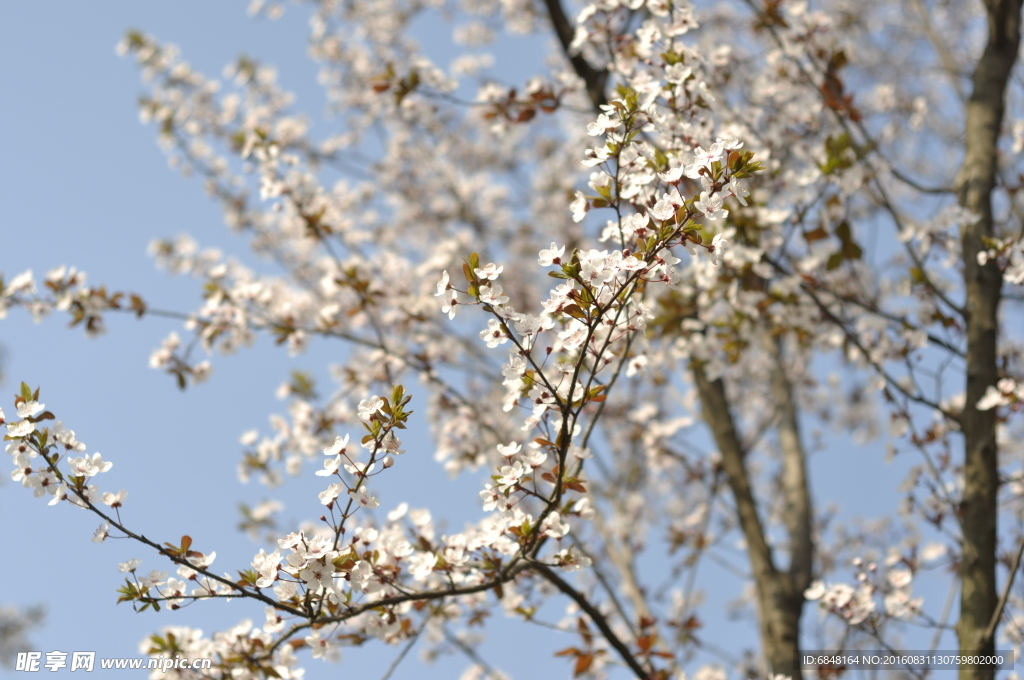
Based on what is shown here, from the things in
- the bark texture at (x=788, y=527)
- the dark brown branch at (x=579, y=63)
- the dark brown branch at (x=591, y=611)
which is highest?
the dark brown branch at (x=579, y=63)

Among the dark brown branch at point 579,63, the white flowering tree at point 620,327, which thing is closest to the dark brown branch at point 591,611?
the white flowering tree at point 620,327

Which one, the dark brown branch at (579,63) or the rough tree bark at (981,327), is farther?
the dark brown branch at (579,63)

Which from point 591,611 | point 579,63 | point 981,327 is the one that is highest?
point 579,63

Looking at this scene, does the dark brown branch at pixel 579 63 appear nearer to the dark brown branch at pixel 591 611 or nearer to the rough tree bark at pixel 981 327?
the rough tree bark at pixel 981 327

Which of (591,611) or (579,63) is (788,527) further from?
(579,63)

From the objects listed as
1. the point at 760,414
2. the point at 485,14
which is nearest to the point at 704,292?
the point at 485,14

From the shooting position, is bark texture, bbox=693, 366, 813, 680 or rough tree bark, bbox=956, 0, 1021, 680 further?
bark texture, bbox=693, 366, 813, 680

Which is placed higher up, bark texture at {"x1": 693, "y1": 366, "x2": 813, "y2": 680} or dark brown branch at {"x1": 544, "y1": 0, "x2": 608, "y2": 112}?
dark brown branch at {"x1": 544, "y1": 0, "x2": 608, "y2": 112}

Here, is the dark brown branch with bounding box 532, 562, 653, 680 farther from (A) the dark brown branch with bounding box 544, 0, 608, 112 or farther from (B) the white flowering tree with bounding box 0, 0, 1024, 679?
(A) the dark brown branch with bounding box 544, 0, 608, 112

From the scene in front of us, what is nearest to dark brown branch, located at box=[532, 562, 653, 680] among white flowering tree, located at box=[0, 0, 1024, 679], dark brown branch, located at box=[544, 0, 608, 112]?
white flowering tree, located at box=[0, 0, 1024, 679]

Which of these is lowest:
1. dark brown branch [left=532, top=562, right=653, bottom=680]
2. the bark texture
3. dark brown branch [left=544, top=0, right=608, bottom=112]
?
dark brown branch [left=532, top=562, right=653, bottom=680]

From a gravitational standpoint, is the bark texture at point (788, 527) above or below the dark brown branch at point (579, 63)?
below

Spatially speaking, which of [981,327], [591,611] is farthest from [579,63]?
[591,611]

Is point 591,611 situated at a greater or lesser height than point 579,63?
lesser
